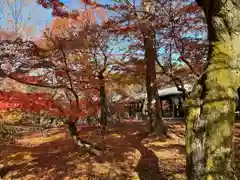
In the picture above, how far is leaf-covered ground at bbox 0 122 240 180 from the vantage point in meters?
7.13

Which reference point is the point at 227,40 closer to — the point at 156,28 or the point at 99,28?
the point at 156,28

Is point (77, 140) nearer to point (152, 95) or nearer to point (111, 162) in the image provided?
point (111, 162)

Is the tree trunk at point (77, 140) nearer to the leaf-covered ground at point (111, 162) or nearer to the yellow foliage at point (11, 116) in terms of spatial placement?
the leaf-covered ground at point (111, 162)

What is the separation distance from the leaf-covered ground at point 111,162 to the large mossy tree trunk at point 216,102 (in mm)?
3506

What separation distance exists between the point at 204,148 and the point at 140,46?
9.16m

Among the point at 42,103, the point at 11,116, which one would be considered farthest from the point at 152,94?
the point at 11,116

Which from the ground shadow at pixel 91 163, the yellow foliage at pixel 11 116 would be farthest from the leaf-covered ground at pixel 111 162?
the yellow foliage at pixel 11 116

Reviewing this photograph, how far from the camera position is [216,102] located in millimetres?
3369

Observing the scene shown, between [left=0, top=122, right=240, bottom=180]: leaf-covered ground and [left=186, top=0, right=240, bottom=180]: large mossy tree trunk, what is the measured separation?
3506mm

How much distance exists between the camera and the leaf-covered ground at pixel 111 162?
7.13 metres

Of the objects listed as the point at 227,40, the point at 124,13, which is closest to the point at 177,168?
the point at 227,40

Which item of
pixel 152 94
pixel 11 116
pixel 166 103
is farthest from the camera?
pixel 166 103

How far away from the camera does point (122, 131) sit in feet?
42.7

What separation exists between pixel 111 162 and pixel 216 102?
503cm
